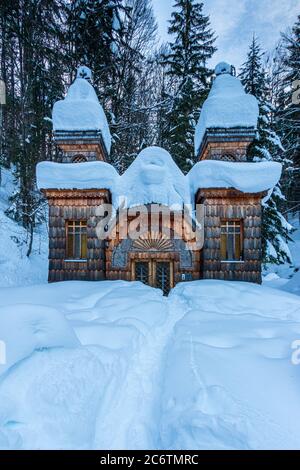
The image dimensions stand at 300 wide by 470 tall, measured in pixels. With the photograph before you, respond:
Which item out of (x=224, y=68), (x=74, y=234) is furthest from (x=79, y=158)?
(x=224, y=68)

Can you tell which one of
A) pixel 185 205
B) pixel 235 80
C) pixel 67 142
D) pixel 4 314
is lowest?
pixel 4 314

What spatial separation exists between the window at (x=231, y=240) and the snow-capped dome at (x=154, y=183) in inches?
80.0

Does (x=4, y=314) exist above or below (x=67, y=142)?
below

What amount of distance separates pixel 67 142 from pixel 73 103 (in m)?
1.83

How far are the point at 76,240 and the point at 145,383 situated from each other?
27.3ft

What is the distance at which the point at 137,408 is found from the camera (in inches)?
128

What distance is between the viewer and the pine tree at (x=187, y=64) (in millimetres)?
19266

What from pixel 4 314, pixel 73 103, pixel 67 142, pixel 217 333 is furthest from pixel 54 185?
pixel 217 333

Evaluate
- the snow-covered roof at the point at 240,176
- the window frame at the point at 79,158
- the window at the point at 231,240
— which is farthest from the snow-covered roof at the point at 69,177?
the window at the point at 231,240

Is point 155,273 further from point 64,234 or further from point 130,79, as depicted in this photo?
point 130,79

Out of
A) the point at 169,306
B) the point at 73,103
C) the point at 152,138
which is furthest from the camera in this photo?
the point at 152,138
